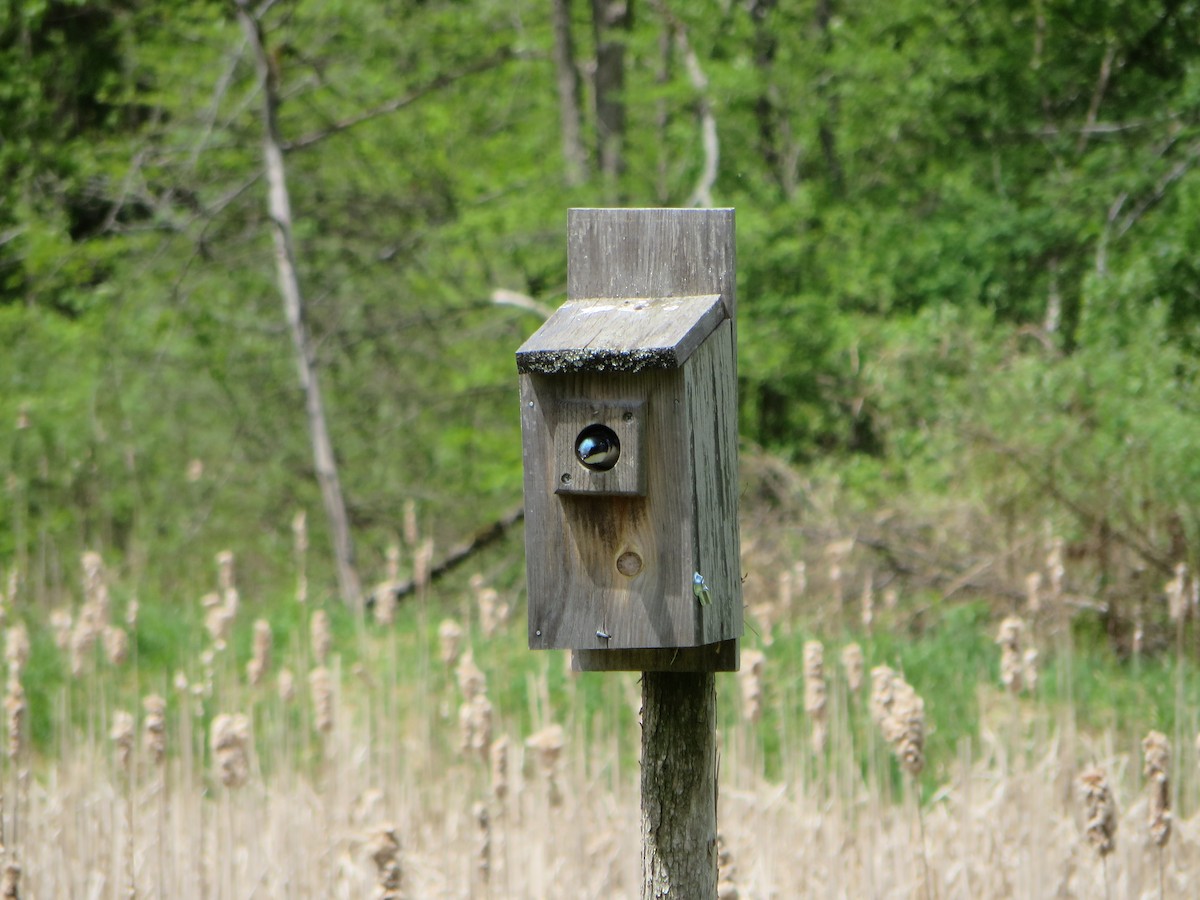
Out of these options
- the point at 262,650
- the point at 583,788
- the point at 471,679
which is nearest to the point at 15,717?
the point at 262,650

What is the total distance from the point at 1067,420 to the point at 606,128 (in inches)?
205

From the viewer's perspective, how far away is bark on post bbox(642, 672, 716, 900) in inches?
107

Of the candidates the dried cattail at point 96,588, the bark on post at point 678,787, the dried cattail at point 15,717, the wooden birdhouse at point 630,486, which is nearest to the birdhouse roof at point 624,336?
→ the wooden birdhouse at point 630,486

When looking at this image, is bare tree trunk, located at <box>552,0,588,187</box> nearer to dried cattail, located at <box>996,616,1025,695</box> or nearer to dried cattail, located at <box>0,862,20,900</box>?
dried cattail, located at <box>996,616,1025,695</box>

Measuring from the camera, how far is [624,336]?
8.27 ft

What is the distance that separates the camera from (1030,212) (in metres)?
9.95

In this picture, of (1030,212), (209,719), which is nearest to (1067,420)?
(1030,212)

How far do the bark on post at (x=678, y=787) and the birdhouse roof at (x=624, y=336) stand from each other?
2.17ft

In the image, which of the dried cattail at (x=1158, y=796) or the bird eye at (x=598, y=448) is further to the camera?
the dried cattail at (x=1158, y=796)

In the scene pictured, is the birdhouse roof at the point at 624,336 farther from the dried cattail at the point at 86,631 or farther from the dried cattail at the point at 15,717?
the dried cattail at the point at 86,631

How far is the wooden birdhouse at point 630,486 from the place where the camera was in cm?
251

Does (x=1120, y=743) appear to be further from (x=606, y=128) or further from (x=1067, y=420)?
(x=606, y=128)

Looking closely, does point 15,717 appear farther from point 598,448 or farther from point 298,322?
point 298,322

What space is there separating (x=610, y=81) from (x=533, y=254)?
1.73 metres
